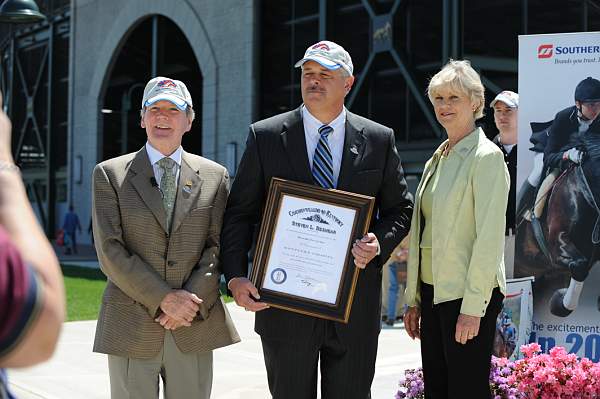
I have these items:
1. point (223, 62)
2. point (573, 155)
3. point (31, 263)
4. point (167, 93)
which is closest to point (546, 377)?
point (573, 155)

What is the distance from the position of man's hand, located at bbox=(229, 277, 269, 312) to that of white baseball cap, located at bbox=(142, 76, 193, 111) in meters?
0.99

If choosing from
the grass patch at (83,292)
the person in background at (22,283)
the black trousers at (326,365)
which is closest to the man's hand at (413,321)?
the black trousers at (326,365)

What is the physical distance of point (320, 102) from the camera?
3.77m

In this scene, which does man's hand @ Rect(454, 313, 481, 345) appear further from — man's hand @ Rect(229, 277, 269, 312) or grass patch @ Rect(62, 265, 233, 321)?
grass patch @ Rect(62, 265, 233, 321)

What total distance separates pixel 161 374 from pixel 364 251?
129cm

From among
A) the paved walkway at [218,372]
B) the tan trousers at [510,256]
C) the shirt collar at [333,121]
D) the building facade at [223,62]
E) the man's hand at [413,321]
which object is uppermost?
the building facade at [223,62]

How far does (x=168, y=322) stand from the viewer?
3727mm

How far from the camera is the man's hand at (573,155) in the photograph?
5.00m

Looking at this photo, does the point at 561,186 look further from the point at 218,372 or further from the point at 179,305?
the point at 218,372

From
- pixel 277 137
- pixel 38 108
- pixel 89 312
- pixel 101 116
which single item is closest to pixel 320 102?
pixel 277 137

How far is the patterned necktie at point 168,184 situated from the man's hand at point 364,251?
1.01 metres

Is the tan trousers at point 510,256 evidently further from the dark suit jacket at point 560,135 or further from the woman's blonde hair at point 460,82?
the woman's blonde hair at point 460,82

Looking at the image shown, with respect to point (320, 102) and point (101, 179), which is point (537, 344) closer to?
point (320, 102)

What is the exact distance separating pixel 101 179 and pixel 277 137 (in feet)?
3.13
